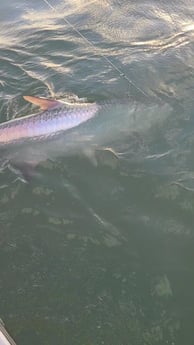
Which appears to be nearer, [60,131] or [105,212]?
[105,212]

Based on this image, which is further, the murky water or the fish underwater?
the fish underwater

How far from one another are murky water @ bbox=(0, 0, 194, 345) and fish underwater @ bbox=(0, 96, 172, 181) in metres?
0.10

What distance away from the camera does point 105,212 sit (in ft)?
12.5

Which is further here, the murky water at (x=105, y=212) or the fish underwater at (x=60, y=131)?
the fish underwater at (x=60, y=131)

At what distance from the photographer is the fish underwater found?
4082 mm

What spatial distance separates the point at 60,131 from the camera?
4133 mm

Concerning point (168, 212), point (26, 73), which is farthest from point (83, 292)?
point (26, 73)

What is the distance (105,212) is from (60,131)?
2.69ft

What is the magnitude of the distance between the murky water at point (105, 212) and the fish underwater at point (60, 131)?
96 millimetres

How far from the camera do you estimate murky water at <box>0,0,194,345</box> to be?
3.18 m

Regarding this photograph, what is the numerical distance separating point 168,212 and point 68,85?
1884mm

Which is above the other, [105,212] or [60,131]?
[60,131]

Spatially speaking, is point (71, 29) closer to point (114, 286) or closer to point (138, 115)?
point (138, 115)

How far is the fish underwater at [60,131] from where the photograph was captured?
4.08m
